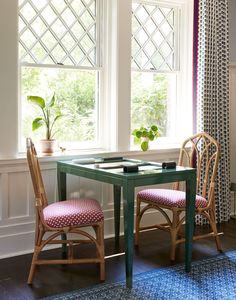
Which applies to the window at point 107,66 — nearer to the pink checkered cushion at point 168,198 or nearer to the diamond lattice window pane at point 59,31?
the diamond lattice window pane at point 59,31

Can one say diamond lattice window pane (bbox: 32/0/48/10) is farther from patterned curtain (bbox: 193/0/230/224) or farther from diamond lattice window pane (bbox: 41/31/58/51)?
patterned curtain (bbox: 193/0/230/224)

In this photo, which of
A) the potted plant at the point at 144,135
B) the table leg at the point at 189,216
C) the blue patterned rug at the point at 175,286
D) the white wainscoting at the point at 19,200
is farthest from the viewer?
the potted plant at the point at 144,135

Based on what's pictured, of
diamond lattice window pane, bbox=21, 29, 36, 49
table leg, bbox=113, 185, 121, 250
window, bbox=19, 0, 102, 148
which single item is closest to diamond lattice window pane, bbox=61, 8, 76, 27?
window, bbox=19, 0, 102, 148

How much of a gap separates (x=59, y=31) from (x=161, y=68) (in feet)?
4.00

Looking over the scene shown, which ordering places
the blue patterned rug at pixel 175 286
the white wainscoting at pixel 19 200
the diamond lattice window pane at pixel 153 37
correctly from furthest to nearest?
the diamond lattice window pane at pixel 153 37, the white wainscoting at pixel 19 200, the blue patterned rug at pixel 175 286

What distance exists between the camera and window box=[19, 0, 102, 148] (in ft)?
12.3

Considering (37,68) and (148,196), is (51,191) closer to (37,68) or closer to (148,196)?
(148,196)

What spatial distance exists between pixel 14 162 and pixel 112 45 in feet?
4.69

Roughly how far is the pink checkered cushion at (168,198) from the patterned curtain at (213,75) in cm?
96

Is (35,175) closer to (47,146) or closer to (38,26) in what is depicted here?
(47,146)

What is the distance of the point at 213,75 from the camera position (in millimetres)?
4535

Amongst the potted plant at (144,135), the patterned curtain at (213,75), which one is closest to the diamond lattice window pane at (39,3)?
the potted plant at (144,135)

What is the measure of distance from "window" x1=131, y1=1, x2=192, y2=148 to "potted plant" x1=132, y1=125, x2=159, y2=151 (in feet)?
0.55

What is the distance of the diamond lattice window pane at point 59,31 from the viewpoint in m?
3.73
